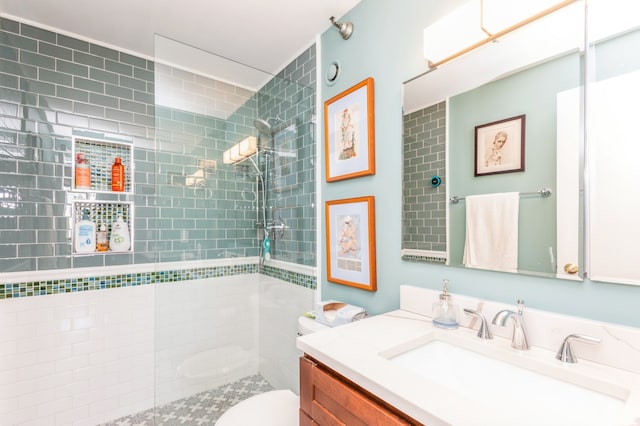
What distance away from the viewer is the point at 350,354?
36.5 inches

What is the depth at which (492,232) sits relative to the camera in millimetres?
1129

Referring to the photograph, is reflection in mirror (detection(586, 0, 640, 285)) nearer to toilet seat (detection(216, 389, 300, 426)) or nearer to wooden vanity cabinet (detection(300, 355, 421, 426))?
wooden vanity cabinet (detection(300, 355, 421, 426))

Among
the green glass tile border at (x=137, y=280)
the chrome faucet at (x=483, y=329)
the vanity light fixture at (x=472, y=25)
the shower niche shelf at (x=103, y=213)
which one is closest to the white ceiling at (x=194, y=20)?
the vanity light fixture at (x=472, y=25)

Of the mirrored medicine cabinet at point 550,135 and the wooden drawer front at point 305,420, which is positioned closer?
the mirrored medicine cabinet at point 550,135

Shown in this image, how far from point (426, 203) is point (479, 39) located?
67 cm

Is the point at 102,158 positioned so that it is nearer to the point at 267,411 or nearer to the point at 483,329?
the point at 267,411

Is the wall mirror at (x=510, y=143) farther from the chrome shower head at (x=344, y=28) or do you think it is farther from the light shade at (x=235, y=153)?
the light shade at (x=235, y=153)

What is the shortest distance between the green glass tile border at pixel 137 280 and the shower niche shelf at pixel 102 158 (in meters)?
0.60

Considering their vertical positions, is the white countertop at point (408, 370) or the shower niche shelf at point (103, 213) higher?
the shower niche shelf at point (103, 213)

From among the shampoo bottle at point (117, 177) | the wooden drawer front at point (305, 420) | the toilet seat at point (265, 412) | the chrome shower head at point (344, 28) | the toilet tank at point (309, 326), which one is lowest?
the toilet seat at point (265, 412)

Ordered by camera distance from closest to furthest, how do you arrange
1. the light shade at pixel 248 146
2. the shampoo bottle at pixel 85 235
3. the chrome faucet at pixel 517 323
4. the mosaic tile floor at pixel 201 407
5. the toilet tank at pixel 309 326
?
the chrome faucet at pixel 517 323 → the toilet tank at pixel 309 326 → the mosaic tile floor at pixel 201 407 → the shampoo bottle at pixel 85 235 → the light shade at pixel 248 146

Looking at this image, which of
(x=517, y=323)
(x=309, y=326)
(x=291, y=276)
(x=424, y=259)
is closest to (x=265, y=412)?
(x=309, y=326)

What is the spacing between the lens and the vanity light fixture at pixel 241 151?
2.01m

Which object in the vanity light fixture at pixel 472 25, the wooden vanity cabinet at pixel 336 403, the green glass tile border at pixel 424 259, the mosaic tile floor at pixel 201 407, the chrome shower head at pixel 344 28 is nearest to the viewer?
the wooden vanity cabinet at pixel 336 403
